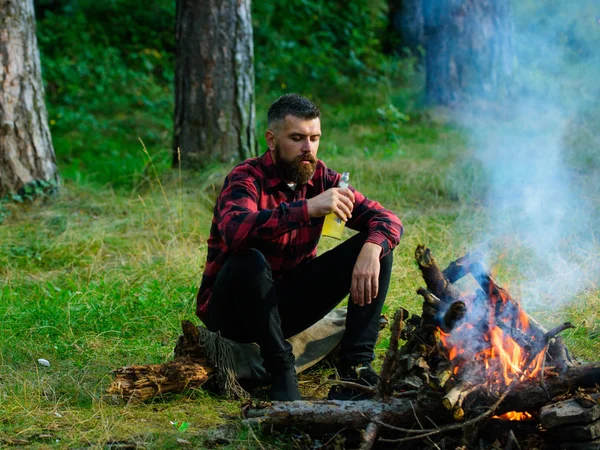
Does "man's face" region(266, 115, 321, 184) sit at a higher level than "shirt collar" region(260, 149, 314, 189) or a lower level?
higher

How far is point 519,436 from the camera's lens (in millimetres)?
2908

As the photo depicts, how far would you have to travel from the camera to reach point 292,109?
3811 millimetres

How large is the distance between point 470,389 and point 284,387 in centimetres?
106

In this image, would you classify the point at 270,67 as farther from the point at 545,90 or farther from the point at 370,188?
the point at 370,188

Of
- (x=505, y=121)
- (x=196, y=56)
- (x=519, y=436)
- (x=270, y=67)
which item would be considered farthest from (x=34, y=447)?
(x=270, y=67)

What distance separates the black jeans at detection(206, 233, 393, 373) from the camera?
3.58m

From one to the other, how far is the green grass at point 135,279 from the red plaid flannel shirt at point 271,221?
673mm

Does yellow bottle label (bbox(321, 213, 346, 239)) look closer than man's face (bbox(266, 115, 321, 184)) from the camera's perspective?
Yes

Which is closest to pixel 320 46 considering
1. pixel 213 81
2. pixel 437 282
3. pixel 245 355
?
pixel 213 81

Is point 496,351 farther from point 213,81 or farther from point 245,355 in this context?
point 213,81

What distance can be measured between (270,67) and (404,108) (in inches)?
121

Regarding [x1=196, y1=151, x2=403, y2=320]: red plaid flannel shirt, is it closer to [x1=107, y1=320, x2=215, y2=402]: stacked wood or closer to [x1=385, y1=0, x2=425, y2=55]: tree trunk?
[x1=107, y1=320, x2=215, y2=402]: stacked wood

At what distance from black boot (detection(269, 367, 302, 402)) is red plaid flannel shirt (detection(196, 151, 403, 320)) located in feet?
1.76

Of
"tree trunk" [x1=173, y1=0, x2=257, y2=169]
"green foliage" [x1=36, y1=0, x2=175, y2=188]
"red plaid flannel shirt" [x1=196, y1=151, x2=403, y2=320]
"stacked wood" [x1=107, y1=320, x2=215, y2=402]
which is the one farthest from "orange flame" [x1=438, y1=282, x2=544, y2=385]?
"green foliage" [x1=36, y1=0, x2=175, y2=188]
